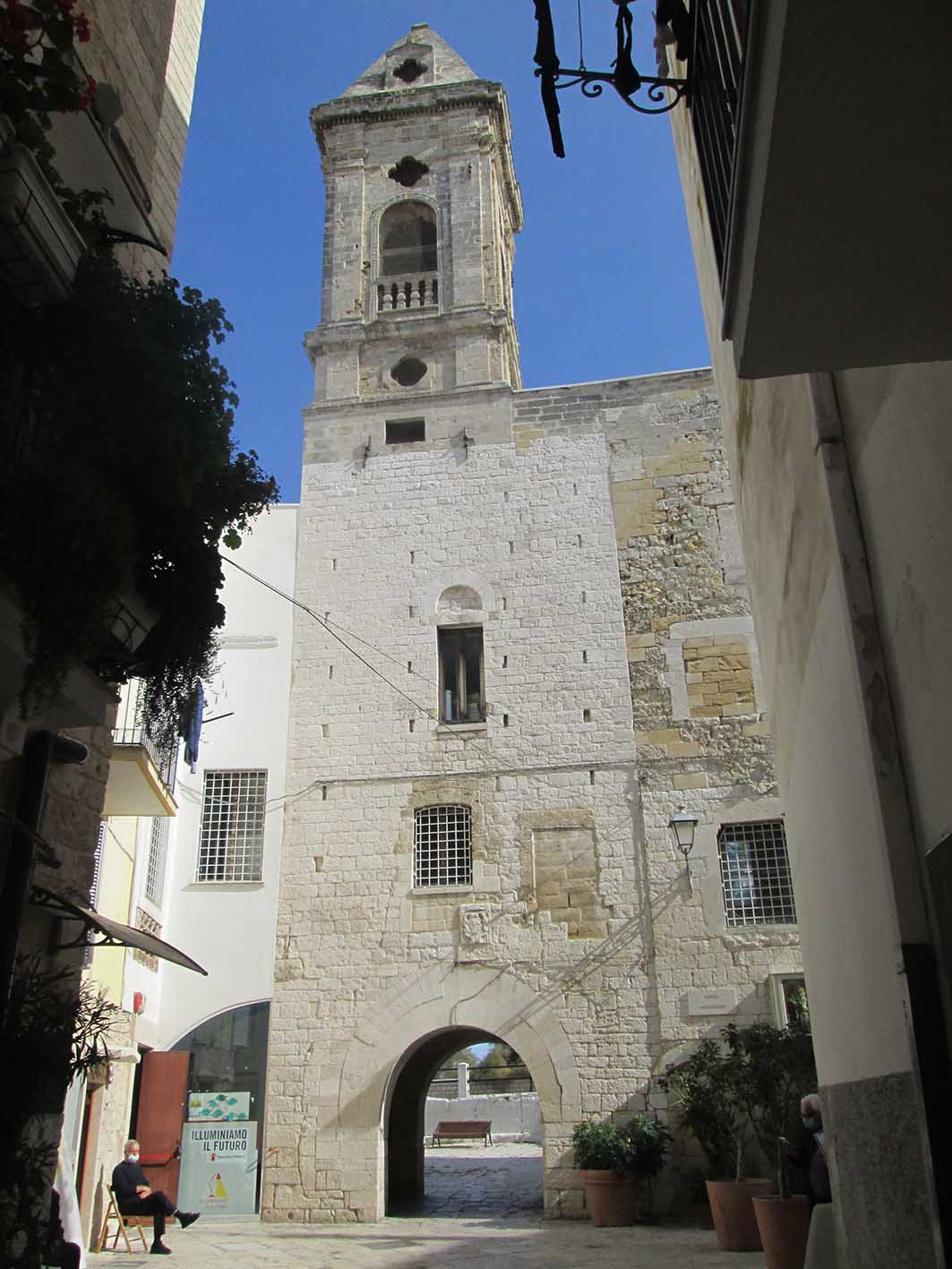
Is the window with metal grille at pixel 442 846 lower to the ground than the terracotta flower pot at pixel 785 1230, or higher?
higher

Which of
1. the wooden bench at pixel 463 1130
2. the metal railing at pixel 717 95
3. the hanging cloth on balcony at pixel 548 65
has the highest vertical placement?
the hanging cloth on balcony at pixel 548 65

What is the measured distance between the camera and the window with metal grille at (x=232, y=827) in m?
15.9

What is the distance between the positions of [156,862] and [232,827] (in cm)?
136

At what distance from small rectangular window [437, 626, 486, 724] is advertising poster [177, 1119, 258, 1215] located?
19.7 feet

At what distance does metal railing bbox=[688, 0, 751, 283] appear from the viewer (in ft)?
8.26

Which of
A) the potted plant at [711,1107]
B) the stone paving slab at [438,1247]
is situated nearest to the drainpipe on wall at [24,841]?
the stone paving slab at [438,1247]

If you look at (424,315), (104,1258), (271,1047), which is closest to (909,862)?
(104,1258)

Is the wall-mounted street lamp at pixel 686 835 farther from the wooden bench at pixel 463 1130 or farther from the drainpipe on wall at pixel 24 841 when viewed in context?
the wooden bench at pixel 463 1130

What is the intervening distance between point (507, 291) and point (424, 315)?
291 centimetres

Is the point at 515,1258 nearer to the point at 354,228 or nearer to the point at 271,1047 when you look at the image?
the point at 271,1047

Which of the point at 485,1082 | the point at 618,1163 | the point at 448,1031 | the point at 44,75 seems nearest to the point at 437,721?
the point at 448,1031

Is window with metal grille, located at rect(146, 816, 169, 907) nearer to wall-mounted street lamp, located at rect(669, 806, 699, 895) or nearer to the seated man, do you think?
the seated man

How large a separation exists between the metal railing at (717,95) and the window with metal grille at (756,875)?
11736 millimetres

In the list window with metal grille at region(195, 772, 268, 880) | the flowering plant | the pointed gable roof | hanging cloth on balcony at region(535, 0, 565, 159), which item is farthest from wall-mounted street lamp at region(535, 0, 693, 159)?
the pointed gable roof
